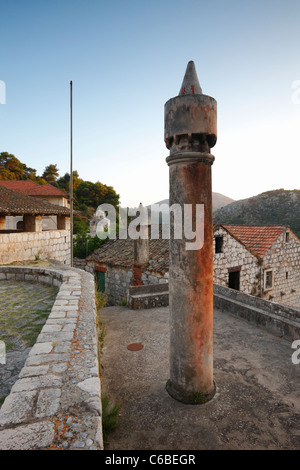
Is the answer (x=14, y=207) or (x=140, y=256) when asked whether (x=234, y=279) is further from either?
(x=14, y=207)

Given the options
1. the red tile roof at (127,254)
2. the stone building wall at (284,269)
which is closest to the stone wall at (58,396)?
the red tile roof at (127,254)

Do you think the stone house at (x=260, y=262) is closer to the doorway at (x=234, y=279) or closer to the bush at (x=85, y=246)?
the doorway at (x=234, y=279)

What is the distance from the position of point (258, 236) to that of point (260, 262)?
7.19ft

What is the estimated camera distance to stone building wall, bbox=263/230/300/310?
14391 mm

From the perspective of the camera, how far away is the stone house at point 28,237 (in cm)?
1214

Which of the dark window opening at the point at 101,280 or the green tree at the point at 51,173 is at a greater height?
the green tree at the point at 51,173

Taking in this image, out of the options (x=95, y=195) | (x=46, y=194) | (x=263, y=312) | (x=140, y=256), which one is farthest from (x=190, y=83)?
(x=95, y=195)

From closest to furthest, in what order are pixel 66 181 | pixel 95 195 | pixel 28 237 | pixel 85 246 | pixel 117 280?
pixel 28 237
pixel 117 280
pixel 85 246
pixel 95 195
pixel 66 181

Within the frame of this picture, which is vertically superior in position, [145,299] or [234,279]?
[145,299]

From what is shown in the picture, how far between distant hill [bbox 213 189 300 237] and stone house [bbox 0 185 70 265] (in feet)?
90.3

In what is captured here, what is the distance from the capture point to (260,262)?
1386 cm

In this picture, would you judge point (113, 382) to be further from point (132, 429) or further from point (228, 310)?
point (228, 310)

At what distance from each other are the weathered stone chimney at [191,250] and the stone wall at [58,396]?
120 centimetres

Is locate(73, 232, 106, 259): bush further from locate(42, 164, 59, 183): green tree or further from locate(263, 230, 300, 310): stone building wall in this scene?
locate(42, 164, 59, 183): green tree
